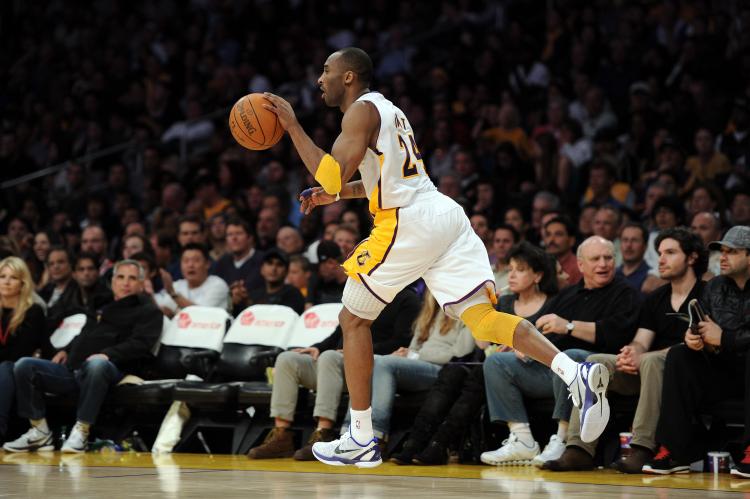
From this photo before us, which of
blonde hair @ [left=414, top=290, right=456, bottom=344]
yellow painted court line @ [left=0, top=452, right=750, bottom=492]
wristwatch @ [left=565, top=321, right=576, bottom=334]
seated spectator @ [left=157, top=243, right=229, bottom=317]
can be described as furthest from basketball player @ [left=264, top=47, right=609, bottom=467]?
seated spectator @ [left=157, top=243, right=229, bottom=317]

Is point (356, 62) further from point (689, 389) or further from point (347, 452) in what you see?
point (689, 389)

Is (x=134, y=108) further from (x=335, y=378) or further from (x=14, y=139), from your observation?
(x=335, y=378)

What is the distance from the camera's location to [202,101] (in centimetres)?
1467

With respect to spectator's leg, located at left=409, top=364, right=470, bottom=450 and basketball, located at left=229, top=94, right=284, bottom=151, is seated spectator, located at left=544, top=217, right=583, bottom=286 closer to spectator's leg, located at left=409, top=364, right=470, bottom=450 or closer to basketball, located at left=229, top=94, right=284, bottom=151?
spectator's leg, located at left=409, top=364, right=470, bottom=450

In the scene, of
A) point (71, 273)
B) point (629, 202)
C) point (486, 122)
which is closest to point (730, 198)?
point (629, 202)

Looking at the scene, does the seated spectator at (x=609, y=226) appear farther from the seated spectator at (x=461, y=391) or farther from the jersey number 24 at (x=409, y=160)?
the jersey number 24 at (x=409, y=160)

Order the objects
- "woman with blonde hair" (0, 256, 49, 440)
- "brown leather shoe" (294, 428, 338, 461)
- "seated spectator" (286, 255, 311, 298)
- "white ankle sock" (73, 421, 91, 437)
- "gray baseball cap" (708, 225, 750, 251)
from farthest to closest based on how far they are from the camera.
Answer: "seated spectator" (286, 255, 311, 298)
"woman with blonde hair" (0, 256, 49, 440)
"white ankle sock" (73, 421, 91, 437)
"brown leather shoe" (294, 428, 338, 461)
"gray baseball cap" (708, 225, 750, 251)

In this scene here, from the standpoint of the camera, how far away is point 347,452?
5.59m

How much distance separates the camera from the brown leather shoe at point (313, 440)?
7.09 m

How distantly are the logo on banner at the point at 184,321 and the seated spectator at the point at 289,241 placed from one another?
144cm

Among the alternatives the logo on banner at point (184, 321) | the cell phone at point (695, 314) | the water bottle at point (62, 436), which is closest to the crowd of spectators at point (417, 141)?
the cell phone at point (695, 314)

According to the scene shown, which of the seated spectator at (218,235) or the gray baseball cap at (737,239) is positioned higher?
the seated spectator at (218,235)

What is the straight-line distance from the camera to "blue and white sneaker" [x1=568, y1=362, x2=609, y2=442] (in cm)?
521

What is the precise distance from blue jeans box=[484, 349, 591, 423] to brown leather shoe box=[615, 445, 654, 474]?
1.86 ft
